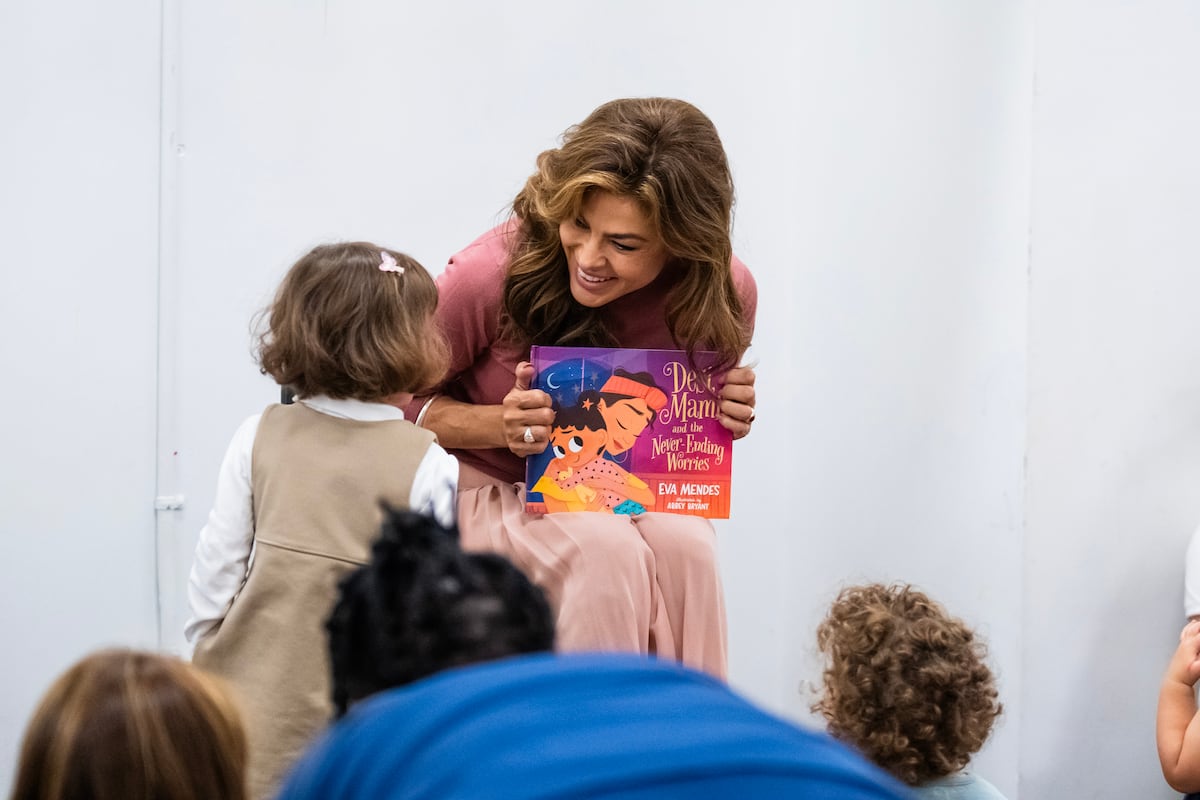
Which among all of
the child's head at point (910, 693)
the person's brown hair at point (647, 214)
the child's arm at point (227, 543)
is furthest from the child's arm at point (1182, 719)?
the child's arm at point (227, 543)

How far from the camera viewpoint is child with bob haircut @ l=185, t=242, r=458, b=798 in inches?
77.2

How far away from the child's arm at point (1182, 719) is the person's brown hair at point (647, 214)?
3.62 feet

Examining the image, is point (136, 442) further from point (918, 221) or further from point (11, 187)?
point (918, 221)

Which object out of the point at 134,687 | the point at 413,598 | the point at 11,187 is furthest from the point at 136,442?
the point at 413,598

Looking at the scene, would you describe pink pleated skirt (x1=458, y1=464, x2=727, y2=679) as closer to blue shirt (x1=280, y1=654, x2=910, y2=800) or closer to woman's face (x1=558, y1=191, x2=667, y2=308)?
woman's face (x1=558, y1=191, x2=667, y2=308)

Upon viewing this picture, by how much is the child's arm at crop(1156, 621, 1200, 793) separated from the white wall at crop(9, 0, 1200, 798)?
28cm

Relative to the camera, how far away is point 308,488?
196 centimetres

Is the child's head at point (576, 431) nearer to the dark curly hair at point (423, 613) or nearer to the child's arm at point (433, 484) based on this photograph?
the child's arm at point (433, 484)

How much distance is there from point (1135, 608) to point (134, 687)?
2.38 metres

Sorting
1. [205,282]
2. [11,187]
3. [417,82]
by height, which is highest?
[417,82]

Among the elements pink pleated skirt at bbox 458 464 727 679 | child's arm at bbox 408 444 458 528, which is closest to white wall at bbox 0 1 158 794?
pink pleated skirt at bbox 458 464 727 679

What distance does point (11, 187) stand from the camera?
262 centimetres

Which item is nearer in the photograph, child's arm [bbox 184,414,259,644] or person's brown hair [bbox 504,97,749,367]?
child's arm [bbox 184,414,259,644]

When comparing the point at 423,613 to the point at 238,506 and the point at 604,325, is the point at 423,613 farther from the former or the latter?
the point at 604,325
